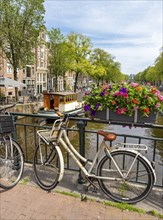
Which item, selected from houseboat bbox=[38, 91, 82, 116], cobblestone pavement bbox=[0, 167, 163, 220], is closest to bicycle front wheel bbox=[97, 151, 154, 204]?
cobblestone pavement bbox=[0, 167, 163, 220]

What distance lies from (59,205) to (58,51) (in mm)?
25003

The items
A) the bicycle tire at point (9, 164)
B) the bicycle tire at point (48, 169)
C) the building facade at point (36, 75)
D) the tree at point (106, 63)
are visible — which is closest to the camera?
the bicycle tire at point (48, 169)

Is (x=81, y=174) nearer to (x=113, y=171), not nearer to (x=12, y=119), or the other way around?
(x=113, y=171)

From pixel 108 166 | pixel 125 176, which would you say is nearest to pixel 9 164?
pixel 108 166

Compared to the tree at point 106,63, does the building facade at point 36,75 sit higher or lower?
lower

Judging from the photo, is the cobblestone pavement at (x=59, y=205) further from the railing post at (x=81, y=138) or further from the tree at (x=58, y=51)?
the tree at (x=58, y=51)

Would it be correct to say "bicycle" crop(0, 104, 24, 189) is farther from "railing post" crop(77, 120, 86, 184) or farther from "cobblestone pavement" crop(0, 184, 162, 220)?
"railing post" crop(77, 120, 86, 184)

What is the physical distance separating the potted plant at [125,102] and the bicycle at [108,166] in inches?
10.5

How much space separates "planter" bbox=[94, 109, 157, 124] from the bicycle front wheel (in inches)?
15.3

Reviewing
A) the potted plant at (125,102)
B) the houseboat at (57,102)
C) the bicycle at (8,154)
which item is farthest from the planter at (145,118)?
the houseboat at (57,102)

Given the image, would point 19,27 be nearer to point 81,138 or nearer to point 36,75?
point 36,75

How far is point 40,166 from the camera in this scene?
2.69 meters

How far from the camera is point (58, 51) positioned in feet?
82.7

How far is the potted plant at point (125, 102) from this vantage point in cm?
206
